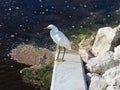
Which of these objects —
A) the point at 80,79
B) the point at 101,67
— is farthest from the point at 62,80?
the point at 101,67

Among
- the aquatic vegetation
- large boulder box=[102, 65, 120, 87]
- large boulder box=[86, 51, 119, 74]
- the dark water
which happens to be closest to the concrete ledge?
large boulder box=[86, 51, 119, 74]

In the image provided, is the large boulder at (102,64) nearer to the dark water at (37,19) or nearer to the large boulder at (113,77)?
the large boulder at (113,77)

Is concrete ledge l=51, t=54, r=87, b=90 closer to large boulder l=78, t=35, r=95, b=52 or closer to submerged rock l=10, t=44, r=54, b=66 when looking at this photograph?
large boulder l=78, t=35, r=95, b=52

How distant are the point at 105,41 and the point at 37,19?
23.0 feet

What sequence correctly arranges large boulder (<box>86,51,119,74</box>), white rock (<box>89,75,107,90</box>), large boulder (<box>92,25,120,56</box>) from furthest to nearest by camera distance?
large boulder (<box>92,25,120,56</box>) → large boulder (<box>86,51,119,74</box>) → white rock (<box>89,75,107,90</box>)

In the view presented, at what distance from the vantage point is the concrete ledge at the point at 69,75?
11352 millimetres

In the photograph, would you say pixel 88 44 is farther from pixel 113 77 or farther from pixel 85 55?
pixel 113 77

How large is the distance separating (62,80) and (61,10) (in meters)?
10.8

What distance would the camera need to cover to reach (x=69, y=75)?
12.1 m

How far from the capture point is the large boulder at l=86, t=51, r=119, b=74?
1234 cm

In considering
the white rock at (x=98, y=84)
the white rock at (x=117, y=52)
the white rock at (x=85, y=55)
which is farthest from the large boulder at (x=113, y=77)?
the white rock at (x=85, y=55)

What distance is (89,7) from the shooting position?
75.5ft

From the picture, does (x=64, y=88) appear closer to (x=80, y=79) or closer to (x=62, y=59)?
(x=80, y=79)

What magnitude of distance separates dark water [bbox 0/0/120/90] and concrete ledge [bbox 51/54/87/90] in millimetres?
1853
